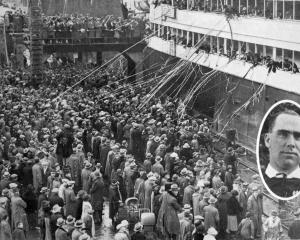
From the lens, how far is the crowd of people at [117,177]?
17.8 m

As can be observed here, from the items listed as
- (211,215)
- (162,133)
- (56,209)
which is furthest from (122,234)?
(162,133)

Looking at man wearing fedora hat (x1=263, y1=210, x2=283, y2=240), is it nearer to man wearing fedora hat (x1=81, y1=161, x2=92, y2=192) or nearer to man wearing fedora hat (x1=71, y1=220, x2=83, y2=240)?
man wearing fedora hat (x1=71, y1=220, x2=83, y2=240)

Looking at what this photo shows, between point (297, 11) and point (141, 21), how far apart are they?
22.4 m

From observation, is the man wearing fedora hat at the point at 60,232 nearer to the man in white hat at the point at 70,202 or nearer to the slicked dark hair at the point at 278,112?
the man in white hat at the point at 70,202

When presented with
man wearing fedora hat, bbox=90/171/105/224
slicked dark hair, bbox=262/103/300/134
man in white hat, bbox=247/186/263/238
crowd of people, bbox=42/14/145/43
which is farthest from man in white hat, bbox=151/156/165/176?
crowd of people, bbox=42/14/145/43

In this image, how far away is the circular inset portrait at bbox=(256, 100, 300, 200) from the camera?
16.4 meters

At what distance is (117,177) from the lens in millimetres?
20719

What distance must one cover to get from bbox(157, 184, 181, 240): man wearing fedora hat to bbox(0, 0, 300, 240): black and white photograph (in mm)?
23

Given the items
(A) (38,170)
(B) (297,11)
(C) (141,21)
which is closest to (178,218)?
(A) (38,170)

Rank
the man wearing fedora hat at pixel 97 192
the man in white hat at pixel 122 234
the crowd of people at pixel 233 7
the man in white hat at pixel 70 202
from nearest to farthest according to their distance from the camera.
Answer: the man in white hat at pixel 122 234
the man in white hat at pixel 70 202
the man wearing fedora hat at pixel 97 192
the crowd of people at pixel 233 7

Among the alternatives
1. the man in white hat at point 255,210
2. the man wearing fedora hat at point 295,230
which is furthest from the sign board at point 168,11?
the man wearing fedora hat at point 295,230

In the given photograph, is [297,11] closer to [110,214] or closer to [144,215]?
[110,214]

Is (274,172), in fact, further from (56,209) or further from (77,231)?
(56,209)

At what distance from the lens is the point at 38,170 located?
21.1m
